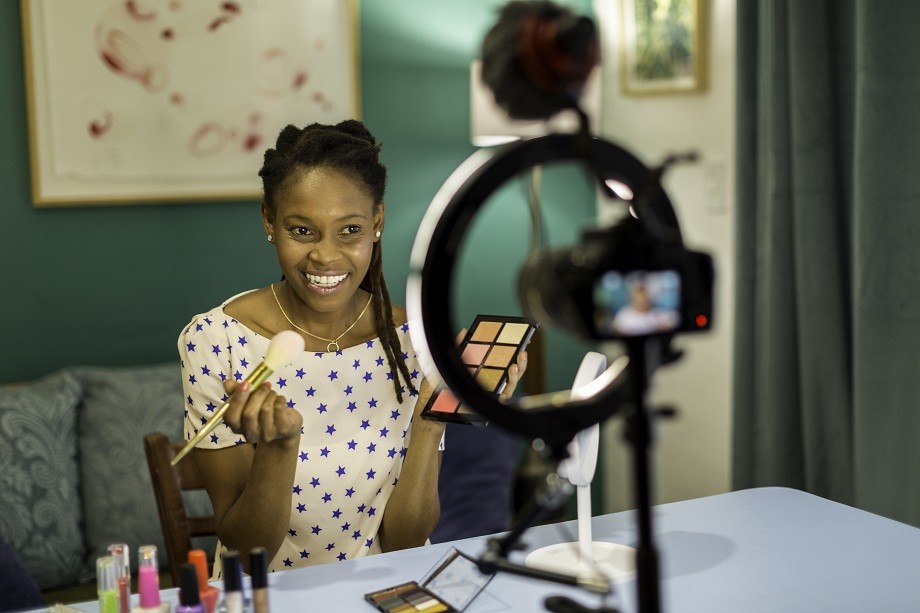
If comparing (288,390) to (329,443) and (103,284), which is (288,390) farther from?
(103,284)

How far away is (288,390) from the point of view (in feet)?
4.67

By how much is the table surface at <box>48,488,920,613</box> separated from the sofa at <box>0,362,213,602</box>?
47.6 inches

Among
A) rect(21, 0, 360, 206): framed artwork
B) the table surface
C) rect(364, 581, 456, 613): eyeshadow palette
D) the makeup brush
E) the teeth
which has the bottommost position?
the table surface

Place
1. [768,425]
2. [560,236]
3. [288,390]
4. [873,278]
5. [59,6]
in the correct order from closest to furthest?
1. [288,390]
2. [873,278]
3. [768,425]
4. [59,6]
5. [560,236]

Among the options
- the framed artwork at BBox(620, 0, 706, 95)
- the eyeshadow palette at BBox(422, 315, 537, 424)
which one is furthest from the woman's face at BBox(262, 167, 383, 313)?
the framed artwork at BBox(620, 0, 706, 95)

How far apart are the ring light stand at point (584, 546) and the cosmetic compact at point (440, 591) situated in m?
0.09

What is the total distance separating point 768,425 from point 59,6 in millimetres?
1980

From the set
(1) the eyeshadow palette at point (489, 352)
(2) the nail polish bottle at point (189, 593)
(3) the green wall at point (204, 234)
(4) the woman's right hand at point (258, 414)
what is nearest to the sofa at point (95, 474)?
(3) the green wall at point (204, 234)

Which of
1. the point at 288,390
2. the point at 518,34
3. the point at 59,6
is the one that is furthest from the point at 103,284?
the point at 518,34

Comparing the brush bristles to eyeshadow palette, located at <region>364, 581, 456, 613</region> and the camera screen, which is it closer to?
eyeshadow palette, located at <region>364, 581, 456, 613</region>

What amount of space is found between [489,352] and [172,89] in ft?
5.80

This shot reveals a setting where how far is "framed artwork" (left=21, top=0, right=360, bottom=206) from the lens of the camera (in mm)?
2439

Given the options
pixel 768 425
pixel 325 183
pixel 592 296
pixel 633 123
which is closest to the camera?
→ pixel 592 296

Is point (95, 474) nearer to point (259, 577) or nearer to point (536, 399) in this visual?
point (259, 577)
